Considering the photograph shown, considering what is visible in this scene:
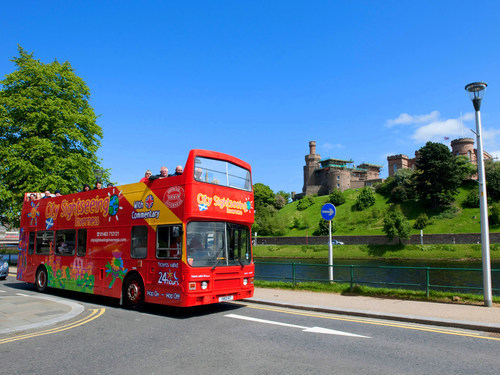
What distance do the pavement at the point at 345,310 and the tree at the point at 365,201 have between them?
7880cm

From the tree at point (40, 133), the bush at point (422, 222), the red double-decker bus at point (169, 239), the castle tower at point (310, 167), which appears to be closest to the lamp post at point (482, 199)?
the red double-decker bus at point (169, 239)

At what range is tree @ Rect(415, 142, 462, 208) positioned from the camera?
7525cm

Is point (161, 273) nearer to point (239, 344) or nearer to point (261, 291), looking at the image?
point (239, 344)

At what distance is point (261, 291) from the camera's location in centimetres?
1520

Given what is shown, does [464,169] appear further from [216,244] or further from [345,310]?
[216,244]

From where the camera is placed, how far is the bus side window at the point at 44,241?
1544 cm

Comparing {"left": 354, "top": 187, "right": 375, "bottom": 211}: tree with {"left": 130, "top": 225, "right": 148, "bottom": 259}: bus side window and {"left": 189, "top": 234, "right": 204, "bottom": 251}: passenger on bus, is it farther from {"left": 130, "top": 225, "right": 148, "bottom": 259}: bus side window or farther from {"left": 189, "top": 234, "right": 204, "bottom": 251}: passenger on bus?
{"left": 189, "top": 234, "right": 204, "bottom": 251}: passenger on bus

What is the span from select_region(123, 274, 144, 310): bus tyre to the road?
0.72m

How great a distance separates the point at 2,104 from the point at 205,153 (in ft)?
73.9

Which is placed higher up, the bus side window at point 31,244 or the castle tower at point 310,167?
the castle tower at point 310,167

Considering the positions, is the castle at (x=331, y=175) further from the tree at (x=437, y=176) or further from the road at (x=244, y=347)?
the road at (x=244, y=347)

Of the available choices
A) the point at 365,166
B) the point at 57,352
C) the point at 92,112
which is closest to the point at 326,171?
the point at 365,166

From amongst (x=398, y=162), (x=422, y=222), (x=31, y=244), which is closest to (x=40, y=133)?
(x=31, y=244)

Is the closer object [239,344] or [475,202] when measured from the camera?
[239,344]
